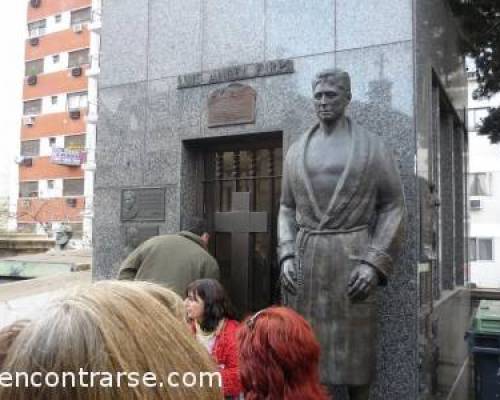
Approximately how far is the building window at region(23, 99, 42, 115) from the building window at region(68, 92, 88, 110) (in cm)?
318

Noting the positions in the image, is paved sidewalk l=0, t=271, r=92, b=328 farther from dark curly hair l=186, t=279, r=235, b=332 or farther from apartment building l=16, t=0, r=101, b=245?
apartment building l=16, t=0, r=101, b=245

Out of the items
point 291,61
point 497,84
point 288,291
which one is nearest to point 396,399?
point 288,291

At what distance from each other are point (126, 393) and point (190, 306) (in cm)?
271

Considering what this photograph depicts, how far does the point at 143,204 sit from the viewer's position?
20.4 feet

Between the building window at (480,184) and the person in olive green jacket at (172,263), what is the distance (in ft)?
72.5

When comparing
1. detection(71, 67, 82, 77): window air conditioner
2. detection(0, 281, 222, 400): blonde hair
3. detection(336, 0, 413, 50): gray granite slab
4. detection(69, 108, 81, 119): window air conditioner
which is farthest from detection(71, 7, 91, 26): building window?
detection(0, 281, 222, 400): blonde hair

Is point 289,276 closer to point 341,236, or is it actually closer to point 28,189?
point 341,236

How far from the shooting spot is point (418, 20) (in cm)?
510

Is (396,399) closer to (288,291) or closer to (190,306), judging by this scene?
(288,291)

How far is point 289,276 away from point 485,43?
5.91 metres

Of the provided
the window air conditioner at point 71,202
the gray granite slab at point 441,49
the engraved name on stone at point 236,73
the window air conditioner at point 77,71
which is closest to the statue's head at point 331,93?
the gray granite slab at point 441,49

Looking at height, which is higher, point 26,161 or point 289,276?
point 26,161

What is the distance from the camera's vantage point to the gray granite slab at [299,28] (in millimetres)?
5371

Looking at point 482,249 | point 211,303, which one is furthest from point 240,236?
point 482,249
